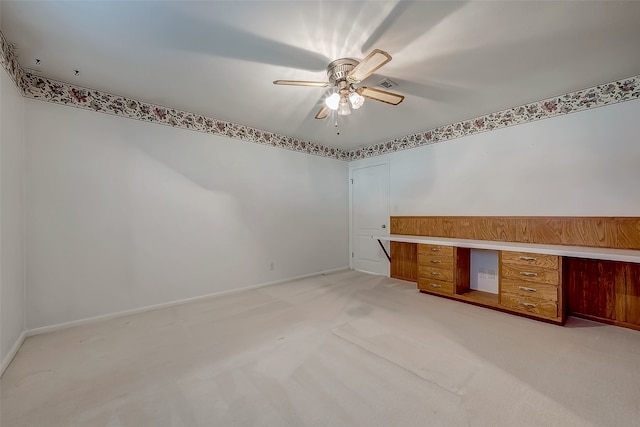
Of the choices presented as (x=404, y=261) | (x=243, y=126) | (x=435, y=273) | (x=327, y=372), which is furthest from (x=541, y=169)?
(x=243, y=126)

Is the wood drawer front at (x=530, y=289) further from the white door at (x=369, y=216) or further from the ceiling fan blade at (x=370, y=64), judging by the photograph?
the ceiling fan blade at (x=370, y=64)

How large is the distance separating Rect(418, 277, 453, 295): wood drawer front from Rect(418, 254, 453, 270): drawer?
0.22 m

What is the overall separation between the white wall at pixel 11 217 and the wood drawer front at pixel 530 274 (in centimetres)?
465

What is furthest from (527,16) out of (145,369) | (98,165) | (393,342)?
(98,165)

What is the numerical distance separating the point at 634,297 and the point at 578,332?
2.36ft

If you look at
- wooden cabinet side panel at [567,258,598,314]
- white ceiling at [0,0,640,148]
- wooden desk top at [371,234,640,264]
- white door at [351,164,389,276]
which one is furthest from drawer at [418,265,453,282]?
white ceiling at [0,0,640,148]

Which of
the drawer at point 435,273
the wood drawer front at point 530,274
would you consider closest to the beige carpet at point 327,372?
the wood drawer front at point 530,274

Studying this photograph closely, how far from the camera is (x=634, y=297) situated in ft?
8.29

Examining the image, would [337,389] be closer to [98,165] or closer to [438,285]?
[438,285]

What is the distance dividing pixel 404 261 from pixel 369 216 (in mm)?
1110

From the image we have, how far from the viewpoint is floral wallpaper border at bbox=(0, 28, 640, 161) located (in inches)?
98.3

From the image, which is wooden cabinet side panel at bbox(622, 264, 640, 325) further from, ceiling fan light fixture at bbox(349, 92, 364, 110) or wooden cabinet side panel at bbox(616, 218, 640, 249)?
ceiling fan light fixture at bbox(349, 92, 364, 110)

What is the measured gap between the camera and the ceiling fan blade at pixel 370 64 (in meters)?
1.68

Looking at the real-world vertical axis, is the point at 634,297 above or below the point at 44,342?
above
